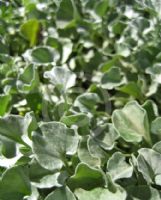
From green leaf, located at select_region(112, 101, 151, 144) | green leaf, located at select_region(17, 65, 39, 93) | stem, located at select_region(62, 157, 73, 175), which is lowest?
stem, located at select_region(62, 157, 73, 175)

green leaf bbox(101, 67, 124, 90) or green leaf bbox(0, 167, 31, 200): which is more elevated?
green leaf bbox(101, 67, 124, 90)

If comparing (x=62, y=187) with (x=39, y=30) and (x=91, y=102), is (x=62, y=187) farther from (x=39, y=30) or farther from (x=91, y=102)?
(x=39, y=30)

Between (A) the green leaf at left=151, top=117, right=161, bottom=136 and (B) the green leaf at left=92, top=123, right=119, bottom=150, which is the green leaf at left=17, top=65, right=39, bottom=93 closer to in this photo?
(B) the green leaf at left=92, top=123, right=119, bottom=150

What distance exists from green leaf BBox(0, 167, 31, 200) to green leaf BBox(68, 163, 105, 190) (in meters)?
0.09

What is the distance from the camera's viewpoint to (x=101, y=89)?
126 cm

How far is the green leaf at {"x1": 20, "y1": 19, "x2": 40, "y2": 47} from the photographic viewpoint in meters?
→ 1.42

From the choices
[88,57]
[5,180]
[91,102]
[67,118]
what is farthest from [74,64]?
[5,180]

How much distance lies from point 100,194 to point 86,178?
4 cm

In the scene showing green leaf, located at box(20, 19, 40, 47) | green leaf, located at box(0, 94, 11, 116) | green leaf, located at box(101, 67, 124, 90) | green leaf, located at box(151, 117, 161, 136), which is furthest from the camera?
green leaf, located at box(20, 19, 40, 47)

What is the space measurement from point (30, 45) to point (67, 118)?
555 millimetres

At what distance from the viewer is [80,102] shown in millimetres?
1159

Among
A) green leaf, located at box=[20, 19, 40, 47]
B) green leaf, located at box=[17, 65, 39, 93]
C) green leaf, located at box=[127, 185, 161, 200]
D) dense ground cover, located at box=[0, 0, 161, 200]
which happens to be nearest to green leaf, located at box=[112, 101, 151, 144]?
dense ground cover, located at box=[0, 0, 161, 200]

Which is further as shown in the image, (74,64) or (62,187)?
(74,64)

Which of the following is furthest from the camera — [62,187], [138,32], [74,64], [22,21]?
[22,21]
